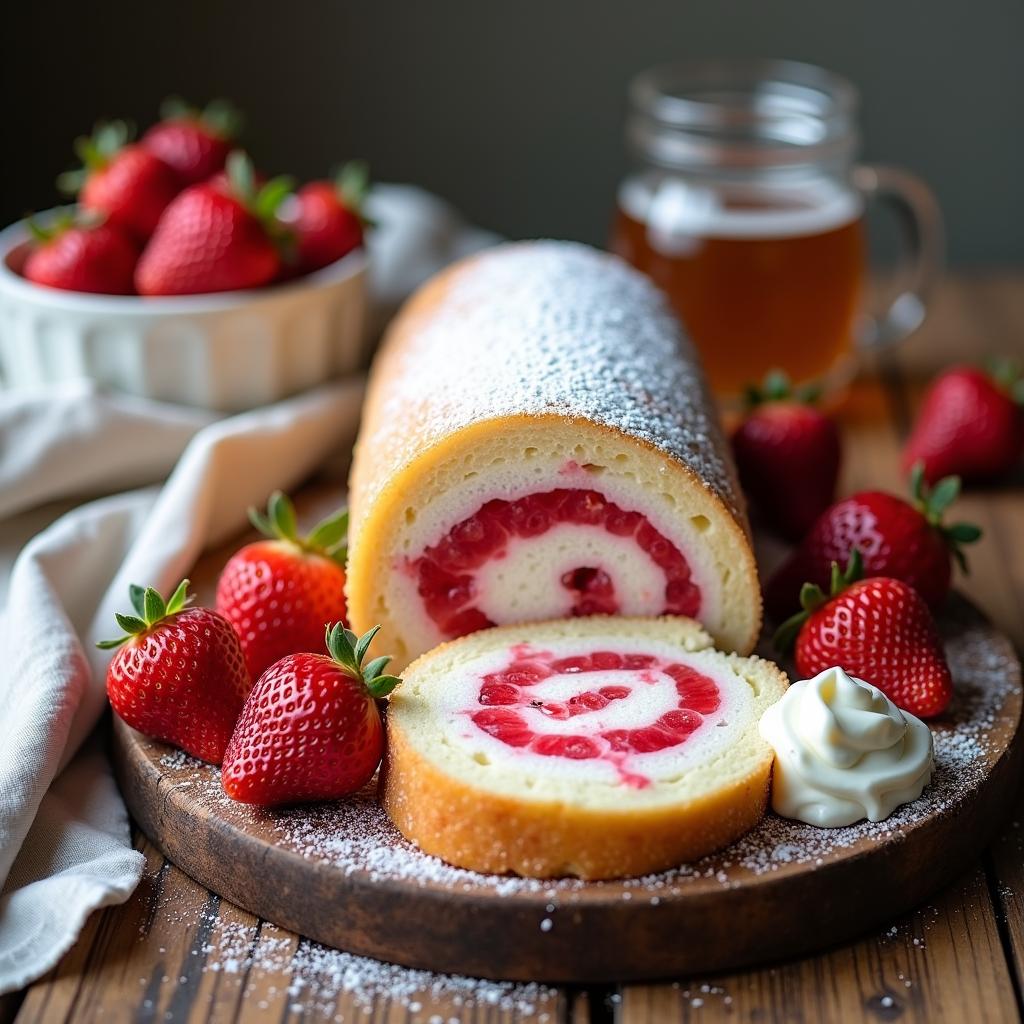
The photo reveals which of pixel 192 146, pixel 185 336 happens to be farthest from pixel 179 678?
pixel 192 146

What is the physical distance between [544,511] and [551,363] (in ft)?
0.72

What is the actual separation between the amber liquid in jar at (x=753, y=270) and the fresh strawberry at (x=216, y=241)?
2.50 feet

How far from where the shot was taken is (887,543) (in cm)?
192

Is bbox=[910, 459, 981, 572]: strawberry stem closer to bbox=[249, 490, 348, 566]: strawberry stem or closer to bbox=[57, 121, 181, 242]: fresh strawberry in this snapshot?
bbox=[249, 490, 348, 566]: strawberry stem

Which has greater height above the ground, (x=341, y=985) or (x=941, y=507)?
(x=941, y=507)

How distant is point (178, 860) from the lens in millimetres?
1576

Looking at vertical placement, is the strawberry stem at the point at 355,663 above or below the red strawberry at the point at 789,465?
above

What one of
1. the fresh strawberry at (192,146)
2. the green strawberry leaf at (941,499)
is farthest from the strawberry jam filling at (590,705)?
the fresh strawberry at (192,146)

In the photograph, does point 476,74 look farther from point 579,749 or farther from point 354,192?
point 579,749

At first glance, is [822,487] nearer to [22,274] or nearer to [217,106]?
[22,274]

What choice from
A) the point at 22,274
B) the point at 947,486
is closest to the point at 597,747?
the point at 947,486

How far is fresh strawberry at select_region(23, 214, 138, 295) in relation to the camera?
2.32m

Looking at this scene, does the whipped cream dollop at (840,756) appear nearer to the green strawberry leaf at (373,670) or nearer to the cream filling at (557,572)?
the cream filling at (557,572)

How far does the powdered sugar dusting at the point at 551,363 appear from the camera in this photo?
5.80 feet
